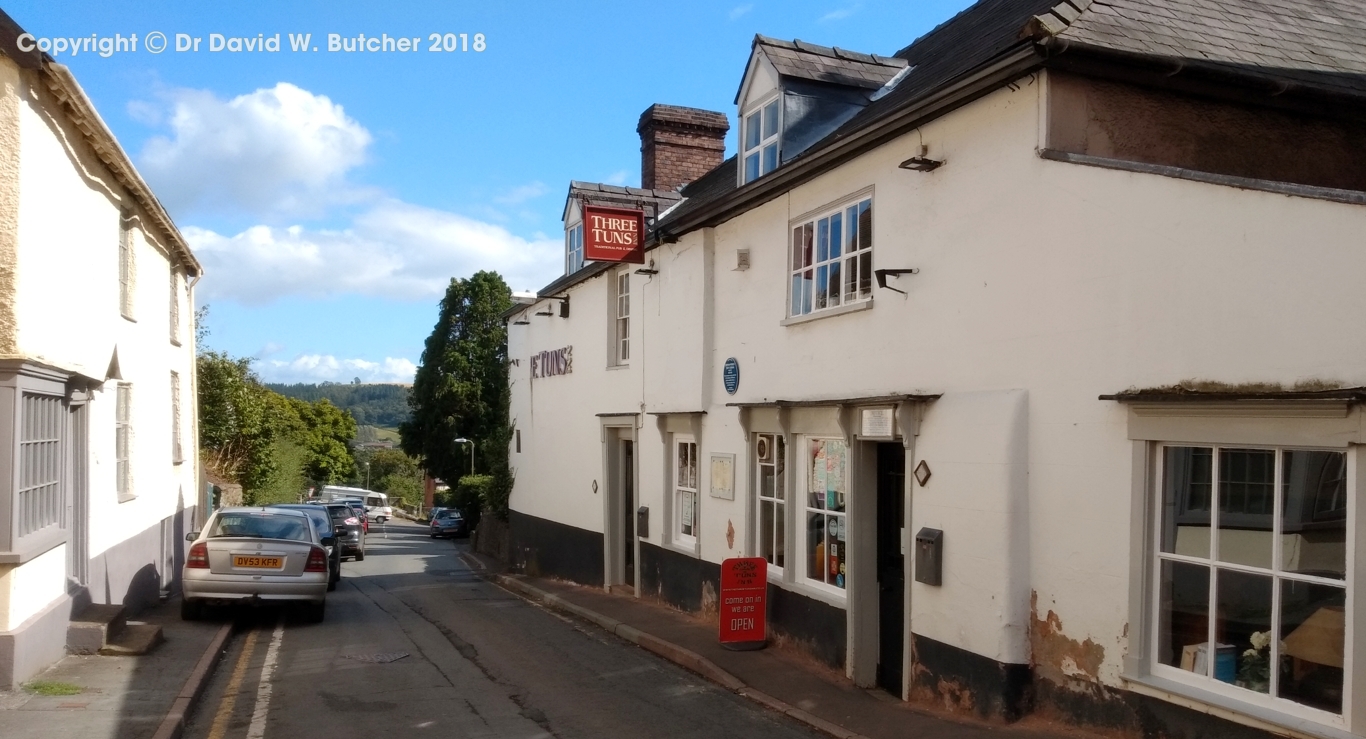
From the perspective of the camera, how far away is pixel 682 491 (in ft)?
48.4

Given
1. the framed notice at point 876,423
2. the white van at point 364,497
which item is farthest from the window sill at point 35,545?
the white van at point 364,497

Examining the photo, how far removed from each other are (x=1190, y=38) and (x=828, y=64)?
4.94m

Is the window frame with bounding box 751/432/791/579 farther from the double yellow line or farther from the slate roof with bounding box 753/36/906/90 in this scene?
the double yellow line

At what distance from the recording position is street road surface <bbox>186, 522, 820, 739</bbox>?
8.49m

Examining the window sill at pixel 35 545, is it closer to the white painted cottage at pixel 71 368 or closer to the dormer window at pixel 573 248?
the white painted cottage at pixel 71 368

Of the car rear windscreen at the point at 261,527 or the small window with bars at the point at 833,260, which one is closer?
the small window with bars at the point at 833,260

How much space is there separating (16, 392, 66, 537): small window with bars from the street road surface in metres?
2.19

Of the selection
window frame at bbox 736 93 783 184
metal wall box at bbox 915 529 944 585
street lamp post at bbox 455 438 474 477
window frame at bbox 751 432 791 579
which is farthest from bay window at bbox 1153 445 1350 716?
street lamp post at bbox 455 438 474 477

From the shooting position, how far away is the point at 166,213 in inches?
573

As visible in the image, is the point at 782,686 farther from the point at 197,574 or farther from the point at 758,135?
the point at 197,574

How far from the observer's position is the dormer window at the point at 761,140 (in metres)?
12.6

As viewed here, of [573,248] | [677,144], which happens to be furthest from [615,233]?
[677,144]

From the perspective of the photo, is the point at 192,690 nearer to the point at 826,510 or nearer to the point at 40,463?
the point at 40,463

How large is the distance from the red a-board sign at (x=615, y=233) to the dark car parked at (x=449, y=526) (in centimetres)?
3528
